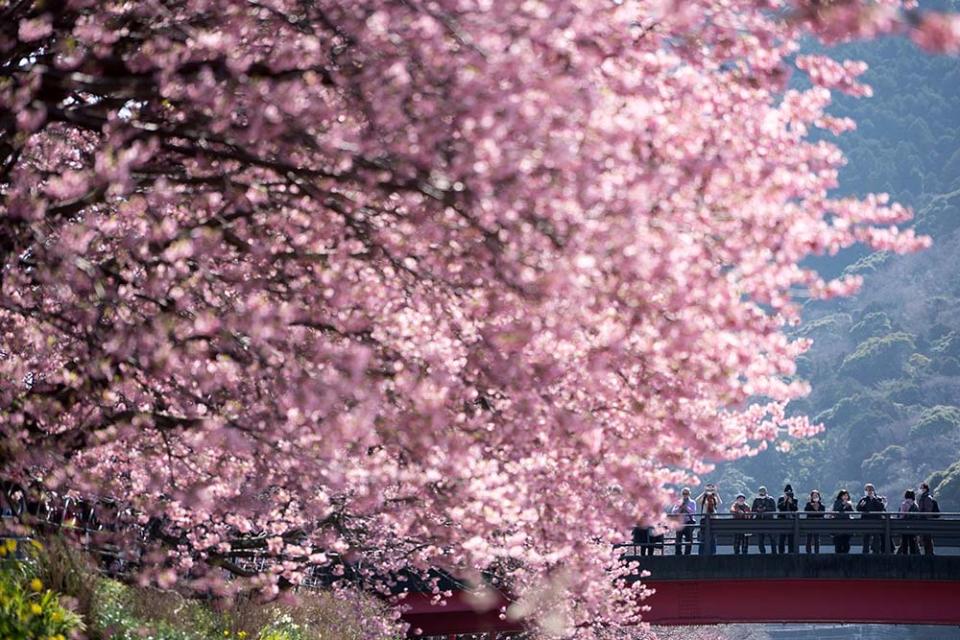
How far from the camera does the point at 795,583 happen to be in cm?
Result: 3016

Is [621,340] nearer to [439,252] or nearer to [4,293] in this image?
[439,252]

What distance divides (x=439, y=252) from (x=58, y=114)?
2410 millimetres

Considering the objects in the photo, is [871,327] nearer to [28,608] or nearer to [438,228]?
[28,608]

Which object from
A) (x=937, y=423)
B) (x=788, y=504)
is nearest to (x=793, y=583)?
(x=788, y=504)

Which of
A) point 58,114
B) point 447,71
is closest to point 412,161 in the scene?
point 447,71

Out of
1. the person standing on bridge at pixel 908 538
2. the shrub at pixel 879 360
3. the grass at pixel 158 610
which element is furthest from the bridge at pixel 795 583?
the shrub at pixel 879 360

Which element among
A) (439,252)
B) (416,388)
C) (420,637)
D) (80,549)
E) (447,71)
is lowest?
(420,637)

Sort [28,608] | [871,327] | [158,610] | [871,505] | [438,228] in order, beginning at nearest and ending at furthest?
1. [438,228]
2. [28,608]
3. [158,610]
4. [871,505]
5. [871,327]

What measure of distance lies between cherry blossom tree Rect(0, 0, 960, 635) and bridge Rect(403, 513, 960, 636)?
19.5 meters

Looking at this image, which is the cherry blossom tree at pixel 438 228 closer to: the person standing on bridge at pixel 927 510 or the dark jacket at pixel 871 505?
the person standing on bridge at pixel 927 510

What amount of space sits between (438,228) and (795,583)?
24.0m

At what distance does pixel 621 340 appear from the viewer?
7.88 m

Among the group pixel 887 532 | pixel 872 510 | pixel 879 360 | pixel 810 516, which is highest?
pixel 887 532

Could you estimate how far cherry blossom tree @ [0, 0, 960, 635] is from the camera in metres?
7.16
